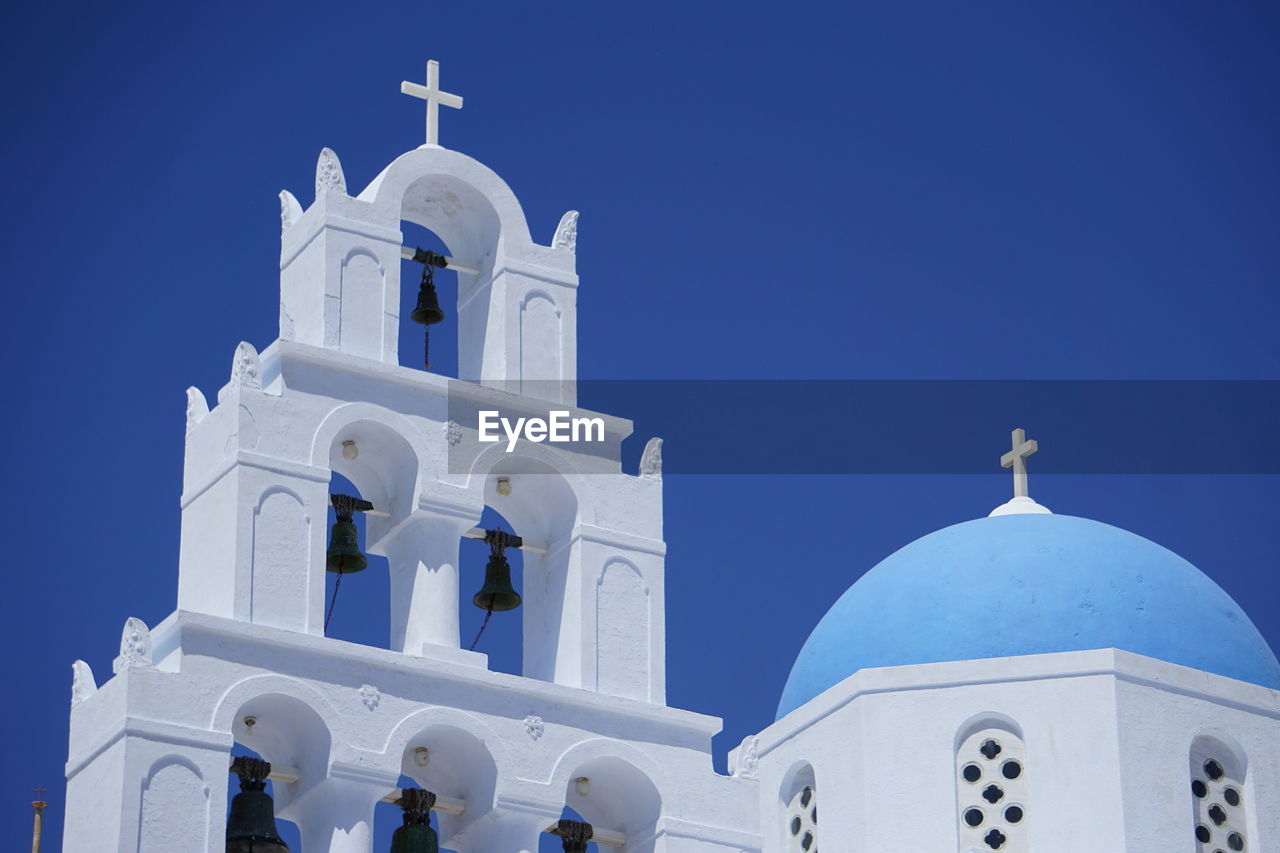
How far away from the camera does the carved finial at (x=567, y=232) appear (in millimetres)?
25625

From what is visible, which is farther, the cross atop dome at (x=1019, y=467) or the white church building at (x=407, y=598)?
the cross atop dome at (x=1019, y=467)

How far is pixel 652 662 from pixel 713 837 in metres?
1.37

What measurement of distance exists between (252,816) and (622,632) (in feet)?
10.4

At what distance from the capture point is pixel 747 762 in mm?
24250

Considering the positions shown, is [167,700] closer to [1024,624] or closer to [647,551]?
[647,551]

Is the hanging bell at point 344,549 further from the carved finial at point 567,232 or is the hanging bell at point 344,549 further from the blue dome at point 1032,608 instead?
the blue dome at point 1032,608

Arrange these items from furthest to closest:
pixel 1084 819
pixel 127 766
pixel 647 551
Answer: pixel 1084 819 → pixel 647 551 → pixel 127 766

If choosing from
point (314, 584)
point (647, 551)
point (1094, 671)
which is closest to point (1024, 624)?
point (1094, 671)

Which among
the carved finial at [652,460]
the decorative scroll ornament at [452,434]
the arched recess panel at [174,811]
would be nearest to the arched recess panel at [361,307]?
the decorative scroll ornament at [452,434]

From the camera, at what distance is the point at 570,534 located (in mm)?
24438

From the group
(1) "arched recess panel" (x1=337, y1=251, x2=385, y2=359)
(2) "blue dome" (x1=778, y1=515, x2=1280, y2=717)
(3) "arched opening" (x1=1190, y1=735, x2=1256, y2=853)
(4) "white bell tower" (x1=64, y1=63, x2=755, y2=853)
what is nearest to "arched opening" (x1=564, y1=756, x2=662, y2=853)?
(4) "white bell tower" (x1=64, y1=63, x2=755, y2=853)

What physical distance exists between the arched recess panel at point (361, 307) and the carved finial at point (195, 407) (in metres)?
1.05

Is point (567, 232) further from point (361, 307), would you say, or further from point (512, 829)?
point (512, 829)

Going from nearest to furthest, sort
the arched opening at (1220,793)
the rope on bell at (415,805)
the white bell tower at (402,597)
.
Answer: the white bell tower at (402,597)
the rope on bell at (415,805)
the arched opening at (1220,793)
